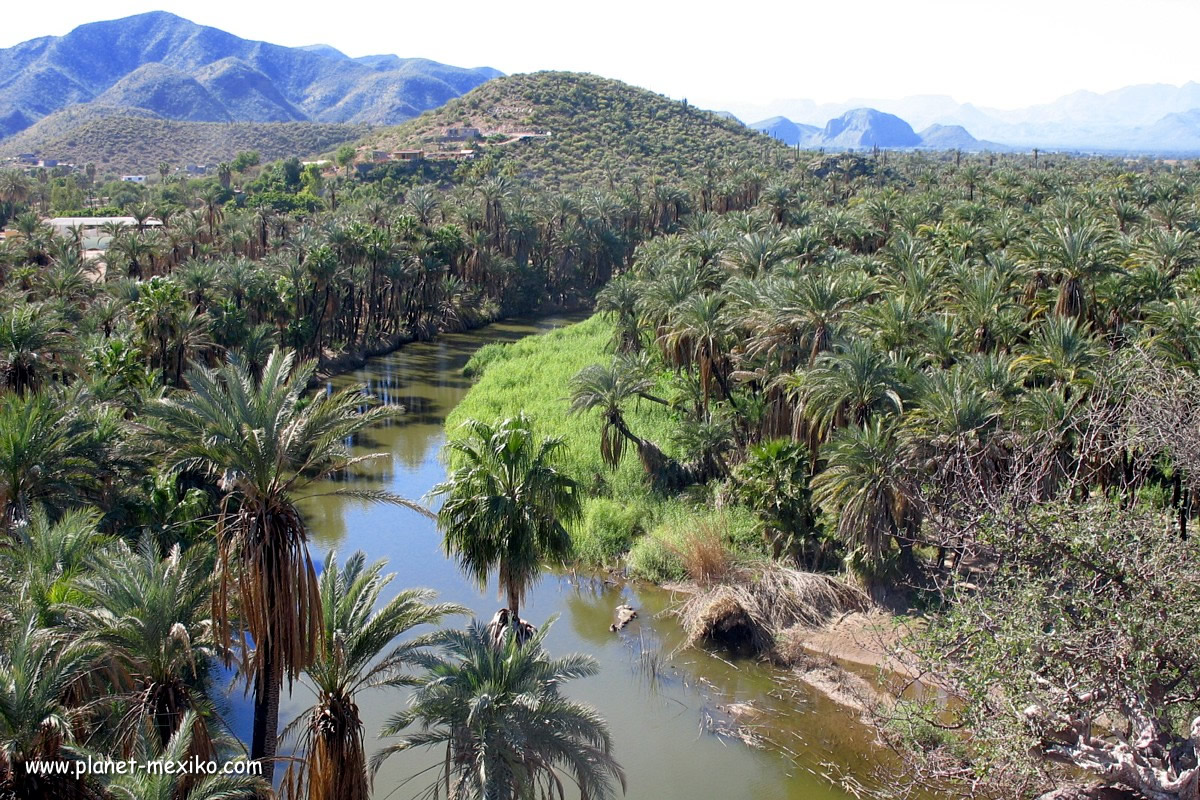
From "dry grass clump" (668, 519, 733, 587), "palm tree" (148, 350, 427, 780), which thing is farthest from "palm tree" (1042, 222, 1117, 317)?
"palm tree" (148, 350, 427, 780)

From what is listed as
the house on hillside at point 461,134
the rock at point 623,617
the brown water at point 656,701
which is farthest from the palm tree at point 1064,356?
the house on hillside at point 461,134

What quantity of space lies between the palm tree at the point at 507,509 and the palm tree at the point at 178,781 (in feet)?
20.4

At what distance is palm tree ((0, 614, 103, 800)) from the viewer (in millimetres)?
11133

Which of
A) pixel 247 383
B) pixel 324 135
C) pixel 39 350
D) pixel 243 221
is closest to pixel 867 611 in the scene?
pixel 247 383

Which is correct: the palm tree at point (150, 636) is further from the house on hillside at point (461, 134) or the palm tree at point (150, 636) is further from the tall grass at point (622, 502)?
the house on hillside at point (461, 134)

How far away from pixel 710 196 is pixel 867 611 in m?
66.8

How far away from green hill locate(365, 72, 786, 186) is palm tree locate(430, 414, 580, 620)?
3613 inches

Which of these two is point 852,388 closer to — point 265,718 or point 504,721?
point 504,721

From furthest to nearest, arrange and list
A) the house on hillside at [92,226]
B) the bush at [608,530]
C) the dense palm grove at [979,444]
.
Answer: the house on hillside at [92,226]
the bush at [608,530]
the dense palm grove at [979,444]

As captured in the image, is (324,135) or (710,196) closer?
(710,196)

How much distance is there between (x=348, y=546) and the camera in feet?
97.4

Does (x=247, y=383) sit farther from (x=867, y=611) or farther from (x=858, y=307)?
(x=858, y=307)

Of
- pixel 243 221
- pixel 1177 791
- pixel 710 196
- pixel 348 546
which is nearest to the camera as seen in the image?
pixel 1177 791

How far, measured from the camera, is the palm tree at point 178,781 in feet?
33.1
